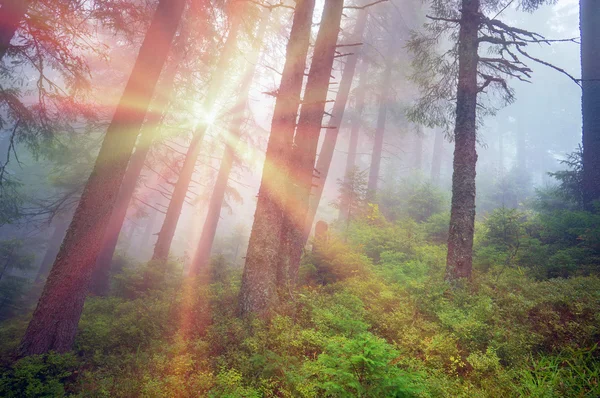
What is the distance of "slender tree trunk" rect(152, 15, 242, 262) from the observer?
39.5ft

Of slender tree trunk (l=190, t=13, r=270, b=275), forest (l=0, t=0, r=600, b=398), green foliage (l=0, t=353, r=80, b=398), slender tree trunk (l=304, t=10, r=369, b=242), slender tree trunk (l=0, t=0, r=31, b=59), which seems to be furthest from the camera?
slender tree trunk (l=190, t=13, r=270, b=275)

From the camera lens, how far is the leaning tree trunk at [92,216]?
203 inches

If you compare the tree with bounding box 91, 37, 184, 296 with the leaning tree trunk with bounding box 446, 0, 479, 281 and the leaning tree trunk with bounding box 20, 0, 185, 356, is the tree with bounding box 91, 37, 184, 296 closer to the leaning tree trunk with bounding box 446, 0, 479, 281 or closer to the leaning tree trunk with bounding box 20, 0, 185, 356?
the leaning tree trunk with bounding box 20, 0, 185, 356

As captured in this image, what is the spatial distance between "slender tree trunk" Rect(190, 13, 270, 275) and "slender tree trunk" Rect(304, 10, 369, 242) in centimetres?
452

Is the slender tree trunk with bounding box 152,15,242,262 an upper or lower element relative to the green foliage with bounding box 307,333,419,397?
upper

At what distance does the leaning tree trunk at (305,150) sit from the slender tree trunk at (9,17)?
6813mm

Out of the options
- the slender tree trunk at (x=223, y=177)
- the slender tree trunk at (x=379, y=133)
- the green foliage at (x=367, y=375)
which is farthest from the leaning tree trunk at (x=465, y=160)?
the slender tree trunk at (x=379, y=133)

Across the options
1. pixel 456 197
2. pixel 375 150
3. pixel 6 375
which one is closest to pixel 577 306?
pixel 456 197

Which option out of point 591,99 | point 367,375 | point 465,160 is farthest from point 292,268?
point 591,99

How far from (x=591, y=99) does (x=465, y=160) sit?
6.91 metres

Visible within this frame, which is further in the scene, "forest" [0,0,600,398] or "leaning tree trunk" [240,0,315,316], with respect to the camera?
"leaning tree trunk" [240,0,315,316]

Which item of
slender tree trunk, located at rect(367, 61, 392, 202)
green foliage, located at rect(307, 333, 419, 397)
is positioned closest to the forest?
green foliage, located at rect(307, 333, 419, 397)

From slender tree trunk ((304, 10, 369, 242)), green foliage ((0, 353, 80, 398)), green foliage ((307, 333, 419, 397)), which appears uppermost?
slender tree trunk ((304, 10, 369, 242))

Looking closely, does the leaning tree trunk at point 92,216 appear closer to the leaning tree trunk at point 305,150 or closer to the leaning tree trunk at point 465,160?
the leaning tree trunk at point 305,150
